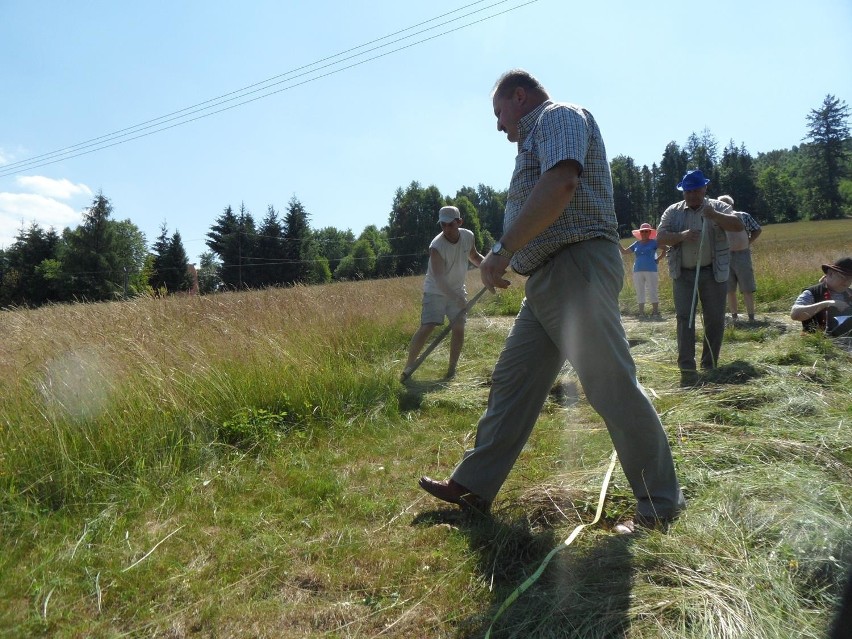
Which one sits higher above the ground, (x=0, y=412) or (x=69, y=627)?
(x=0, y=412)

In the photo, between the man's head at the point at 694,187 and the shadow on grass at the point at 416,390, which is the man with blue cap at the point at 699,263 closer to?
the man's head at the point at 694,187

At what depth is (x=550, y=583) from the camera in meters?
2.20

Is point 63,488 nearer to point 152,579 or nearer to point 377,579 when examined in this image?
point 152,579

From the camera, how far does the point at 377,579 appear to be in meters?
2.44

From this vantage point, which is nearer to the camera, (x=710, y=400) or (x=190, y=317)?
(x=710, y=400)

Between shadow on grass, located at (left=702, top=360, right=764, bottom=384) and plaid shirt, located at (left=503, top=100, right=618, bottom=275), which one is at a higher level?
plaid shirt, located at (left=503, top=100, right=618, bottom=275)

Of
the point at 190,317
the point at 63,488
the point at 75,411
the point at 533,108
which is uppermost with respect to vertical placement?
the point at 533,108

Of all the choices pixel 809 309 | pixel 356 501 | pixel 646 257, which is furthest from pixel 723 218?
pixel 646 257

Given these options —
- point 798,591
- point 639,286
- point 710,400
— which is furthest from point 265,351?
point 639,286

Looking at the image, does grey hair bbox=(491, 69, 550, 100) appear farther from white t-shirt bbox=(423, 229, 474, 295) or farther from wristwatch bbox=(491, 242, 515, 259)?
white t-shirt bbox=(423, 229, 474, 295)

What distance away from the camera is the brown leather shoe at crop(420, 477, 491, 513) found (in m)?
3.01

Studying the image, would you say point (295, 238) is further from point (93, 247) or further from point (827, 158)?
point (827, 158)

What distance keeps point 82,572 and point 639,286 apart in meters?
10.1

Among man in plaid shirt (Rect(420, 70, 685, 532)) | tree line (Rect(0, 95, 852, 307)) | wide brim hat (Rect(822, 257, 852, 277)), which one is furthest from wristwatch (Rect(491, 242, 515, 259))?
tree line (Rect(0, 95, 852, 307))
